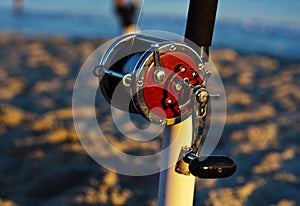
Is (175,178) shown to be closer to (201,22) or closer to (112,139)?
(201,22)

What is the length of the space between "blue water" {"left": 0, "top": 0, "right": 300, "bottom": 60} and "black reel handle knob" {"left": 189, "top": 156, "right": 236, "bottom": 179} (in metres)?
7.48

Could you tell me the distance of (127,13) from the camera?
4824 mm

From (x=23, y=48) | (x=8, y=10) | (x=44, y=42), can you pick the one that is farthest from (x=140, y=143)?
(x=8, y=10)

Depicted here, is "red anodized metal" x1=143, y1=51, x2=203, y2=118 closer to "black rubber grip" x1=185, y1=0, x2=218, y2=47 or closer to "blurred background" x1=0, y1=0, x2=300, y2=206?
"black rubber grip" x1=185, y1=0, x2=218, y2=47

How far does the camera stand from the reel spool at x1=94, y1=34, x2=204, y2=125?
4.40 feet

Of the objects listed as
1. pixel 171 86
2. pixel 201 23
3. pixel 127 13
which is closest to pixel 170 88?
pixel 171 86

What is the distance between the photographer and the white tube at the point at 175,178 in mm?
1479

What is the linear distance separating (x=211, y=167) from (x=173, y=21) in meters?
12.5

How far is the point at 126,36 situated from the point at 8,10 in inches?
589

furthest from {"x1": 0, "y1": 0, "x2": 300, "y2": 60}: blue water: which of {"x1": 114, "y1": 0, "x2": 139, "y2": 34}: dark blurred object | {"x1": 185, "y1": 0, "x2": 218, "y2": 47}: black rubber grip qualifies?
{"x1": 185, "y1": 0, "x2": 218, "y2": 47}: black rubber grip

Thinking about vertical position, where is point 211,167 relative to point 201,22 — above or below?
below

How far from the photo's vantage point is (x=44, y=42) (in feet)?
22.9

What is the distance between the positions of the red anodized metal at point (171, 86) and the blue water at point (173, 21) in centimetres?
749

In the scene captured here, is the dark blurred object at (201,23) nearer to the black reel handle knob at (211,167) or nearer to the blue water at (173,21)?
the black reel handle knob at (211,167)
